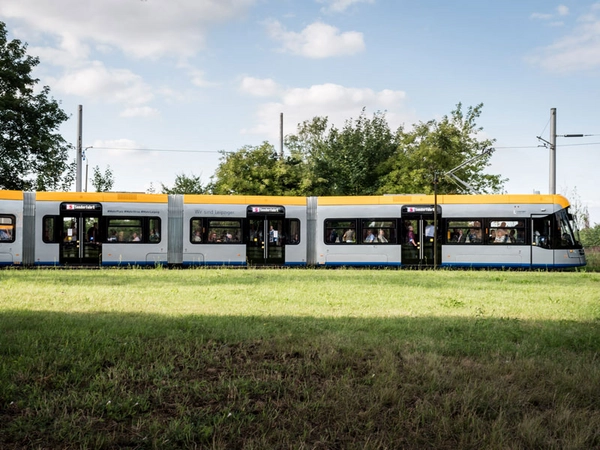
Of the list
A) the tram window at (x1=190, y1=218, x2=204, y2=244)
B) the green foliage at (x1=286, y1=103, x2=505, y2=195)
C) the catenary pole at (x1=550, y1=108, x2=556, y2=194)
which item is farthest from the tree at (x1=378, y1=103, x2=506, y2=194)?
the tram window at (x1=190, y1=218, x2=204, y2=244)

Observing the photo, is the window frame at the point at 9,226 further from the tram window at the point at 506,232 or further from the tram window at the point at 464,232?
the tram window at the point at 506,232

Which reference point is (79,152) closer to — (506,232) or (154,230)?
(154,230)

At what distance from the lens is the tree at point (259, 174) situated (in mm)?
41188

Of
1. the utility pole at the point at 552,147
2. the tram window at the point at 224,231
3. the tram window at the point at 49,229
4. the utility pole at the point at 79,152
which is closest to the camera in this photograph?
the tram window at the point at 49,229

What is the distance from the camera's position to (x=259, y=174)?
4159 cm

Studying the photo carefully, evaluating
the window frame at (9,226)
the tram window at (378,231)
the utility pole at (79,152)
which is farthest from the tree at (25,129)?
the tram window at (378,231)

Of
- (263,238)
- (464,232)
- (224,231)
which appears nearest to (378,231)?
(464,232)

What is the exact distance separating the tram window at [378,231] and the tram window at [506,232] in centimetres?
414

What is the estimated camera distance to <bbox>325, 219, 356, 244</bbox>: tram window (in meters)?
25.9

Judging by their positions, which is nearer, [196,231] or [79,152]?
[196,231]

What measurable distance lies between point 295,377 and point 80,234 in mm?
20628

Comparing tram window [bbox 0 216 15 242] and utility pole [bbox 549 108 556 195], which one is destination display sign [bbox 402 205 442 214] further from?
tram window [bbox 0 216 15 242]

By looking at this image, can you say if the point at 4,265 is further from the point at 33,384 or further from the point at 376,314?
the point at 33,384

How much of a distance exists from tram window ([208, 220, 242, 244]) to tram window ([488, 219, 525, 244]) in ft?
35.7
